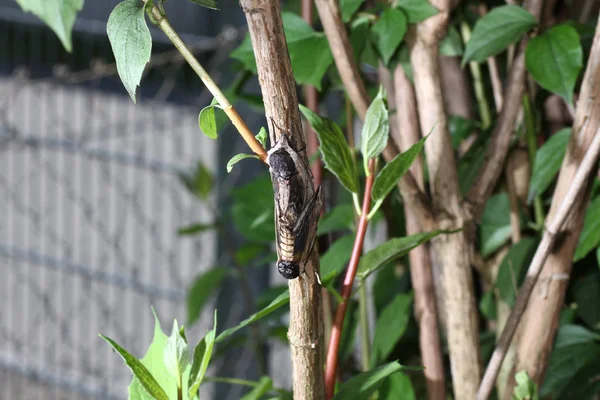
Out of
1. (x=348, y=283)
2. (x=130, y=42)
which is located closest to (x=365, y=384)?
(x=348, y=283)

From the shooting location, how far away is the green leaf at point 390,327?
414 mm

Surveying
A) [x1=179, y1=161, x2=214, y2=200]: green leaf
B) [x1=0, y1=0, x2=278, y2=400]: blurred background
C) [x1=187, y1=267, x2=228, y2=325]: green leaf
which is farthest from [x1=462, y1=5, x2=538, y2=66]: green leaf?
[x1=0, y1=0, x2=278, y2=400]: blurred background

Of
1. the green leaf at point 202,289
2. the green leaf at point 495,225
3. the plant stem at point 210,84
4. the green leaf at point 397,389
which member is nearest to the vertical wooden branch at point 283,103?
the plant stem at point 210,84

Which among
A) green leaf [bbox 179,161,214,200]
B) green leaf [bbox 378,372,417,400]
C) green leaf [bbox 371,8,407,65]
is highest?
green leaf [bbox 179,161,214,200]

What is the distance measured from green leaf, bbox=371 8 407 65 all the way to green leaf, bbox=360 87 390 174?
0.25ft

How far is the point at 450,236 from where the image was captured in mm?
349

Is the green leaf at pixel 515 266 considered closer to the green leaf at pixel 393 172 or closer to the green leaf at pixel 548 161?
the green leaf at pixel 548 161

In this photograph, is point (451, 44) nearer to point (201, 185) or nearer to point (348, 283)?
point (348, 283)

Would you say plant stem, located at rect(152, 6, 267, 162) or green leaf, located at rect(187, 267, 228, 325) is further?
green leaf, located at rect(187, 267, 228, 325)

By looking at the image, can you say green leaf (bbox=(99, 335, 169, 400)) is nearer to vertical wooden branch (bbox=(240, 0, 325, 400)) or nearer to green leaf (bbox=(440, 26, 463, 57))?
vertical wooden branch (bbox=(240, 0, 325, 400))

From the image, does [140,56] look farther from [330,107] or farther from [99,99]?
[99,99]

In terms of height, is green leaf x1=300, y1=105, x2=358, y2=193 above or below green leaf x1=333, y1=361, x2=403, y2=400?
above

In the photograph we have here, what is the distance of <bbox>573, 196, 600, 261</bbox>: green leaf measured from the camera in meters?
0.36

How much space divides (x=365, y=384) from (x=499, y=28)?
185 mm
